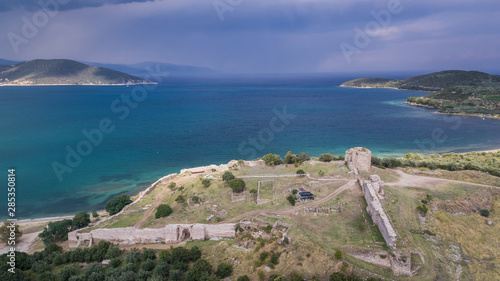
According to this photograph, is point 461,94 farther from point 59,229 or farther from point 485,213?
point 59,229

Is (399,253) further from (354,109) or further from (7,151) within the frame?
(354,109)

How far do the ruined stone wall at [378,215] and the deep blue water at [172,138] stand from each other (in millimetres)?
31216

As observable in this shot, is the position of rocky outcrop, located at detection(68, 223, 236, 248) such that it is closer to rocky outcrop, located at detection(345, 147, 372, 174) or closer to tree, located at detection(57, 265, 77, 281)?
tree, located at detection(57, 265, 77, 281)

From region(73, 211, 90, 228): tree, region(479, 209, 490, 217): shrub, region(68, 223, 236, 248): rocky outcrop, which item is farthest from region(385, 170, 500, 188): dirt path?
region(73, 211, 90, 228): tree

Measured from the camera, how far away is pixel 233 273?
22156mm

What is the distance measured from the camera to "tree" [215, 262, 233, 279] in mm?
21703

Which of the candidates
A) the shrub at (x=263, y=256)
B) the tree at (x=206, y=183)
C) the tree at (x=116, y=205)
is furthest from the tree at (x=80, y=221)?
the shrub at (x=263, y=256)

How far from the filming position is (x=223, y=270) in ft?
71.4

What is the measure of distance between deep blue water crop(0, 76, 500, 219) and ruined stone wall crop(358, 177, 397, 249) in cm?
3122

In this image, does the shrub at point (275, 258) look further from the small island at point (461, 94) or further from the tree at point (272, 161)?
the small island at point (461, 94)

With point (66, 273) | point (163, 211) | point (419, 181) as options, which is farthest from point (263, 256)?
point (419, 181)

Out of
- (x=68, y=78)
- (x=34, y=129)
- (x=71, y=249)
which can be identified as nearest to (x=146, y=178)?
(x=71, y=249)

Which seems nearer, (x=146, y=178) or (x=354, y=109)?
(x=146, y=178)

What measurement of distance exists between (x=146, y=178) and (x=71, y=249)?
67.6 ft
